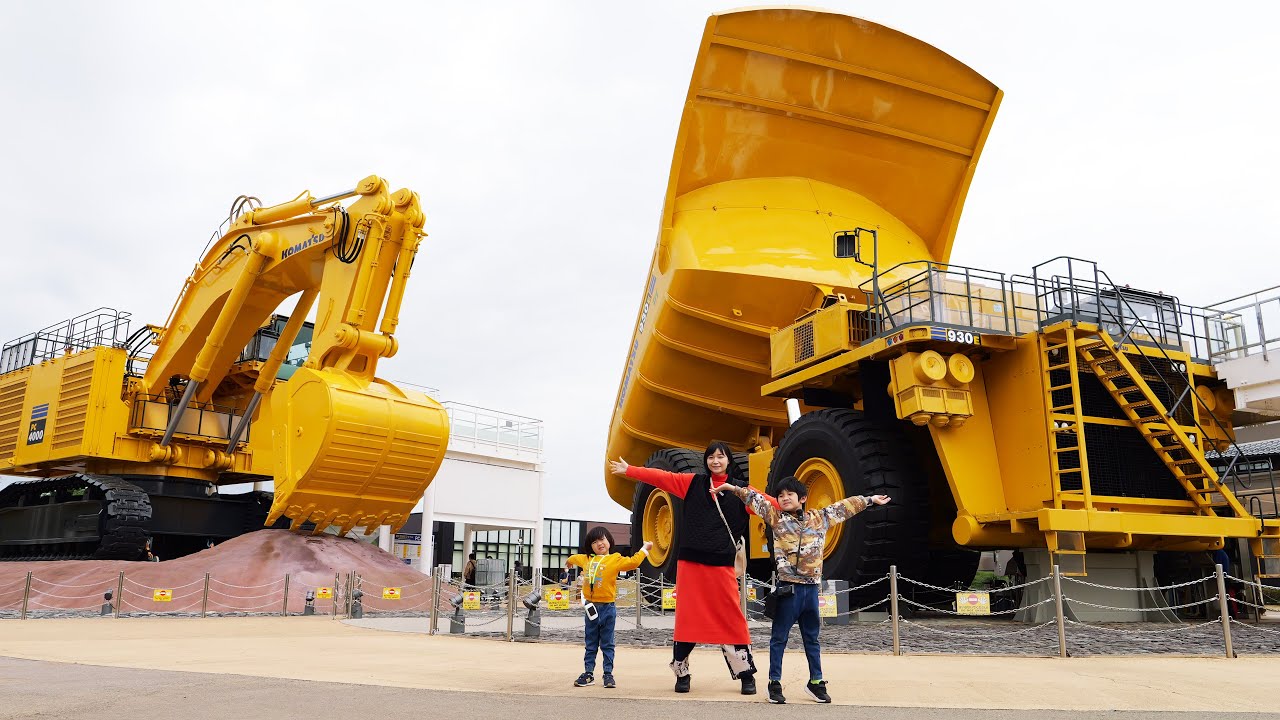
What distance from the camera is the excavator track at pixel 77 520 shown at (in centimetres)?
1647

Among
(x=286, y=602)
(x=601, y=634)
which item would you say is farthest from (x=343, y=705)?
(x=286, y=602)

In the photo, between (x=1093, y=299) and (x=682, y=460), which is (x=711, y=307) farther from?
(x=1093, y=299)

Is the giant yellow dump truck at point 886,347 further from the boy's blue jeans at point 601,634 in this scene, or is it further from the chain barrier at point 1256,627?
the boy's blue jeans at point 601,634

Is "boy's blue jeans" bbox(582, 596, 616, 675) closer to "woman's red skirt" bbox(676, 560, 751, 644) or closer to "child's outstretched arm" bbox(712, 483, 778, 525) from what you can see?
"woman's red skirt" bbox(676, 560, 751, 644)

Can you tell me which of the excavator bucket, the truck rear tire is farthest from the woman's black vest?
the excavator bucket

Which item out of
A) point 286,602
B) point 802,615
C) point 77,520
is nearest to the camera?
point 802,615

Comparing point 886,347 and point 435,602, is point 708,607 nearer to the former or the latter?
point 886,347

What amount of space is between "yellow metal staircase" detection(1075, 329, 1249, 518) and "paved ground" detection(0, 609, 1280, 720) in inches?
98.3

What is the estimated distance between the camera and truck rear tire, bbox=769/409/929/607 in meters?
9.39

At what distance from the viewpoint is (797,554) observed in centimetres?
527

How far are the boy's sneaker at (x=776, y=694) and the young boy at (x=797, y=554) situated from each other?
17 millimetres

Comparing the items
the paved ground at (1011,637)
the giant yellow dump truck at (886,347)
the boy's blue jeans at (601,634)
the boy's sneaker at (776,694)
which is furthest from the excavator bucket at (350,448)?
the boy's sneaker at (776,694)

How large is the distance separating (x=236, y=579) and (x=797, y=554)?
12.0m

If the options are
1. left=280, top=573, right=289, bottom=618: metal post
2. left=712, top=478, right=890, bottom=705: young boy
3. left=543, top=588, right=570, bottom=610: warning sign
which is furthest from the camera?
left=280, top=573, right=289, bottom=618: metal post
